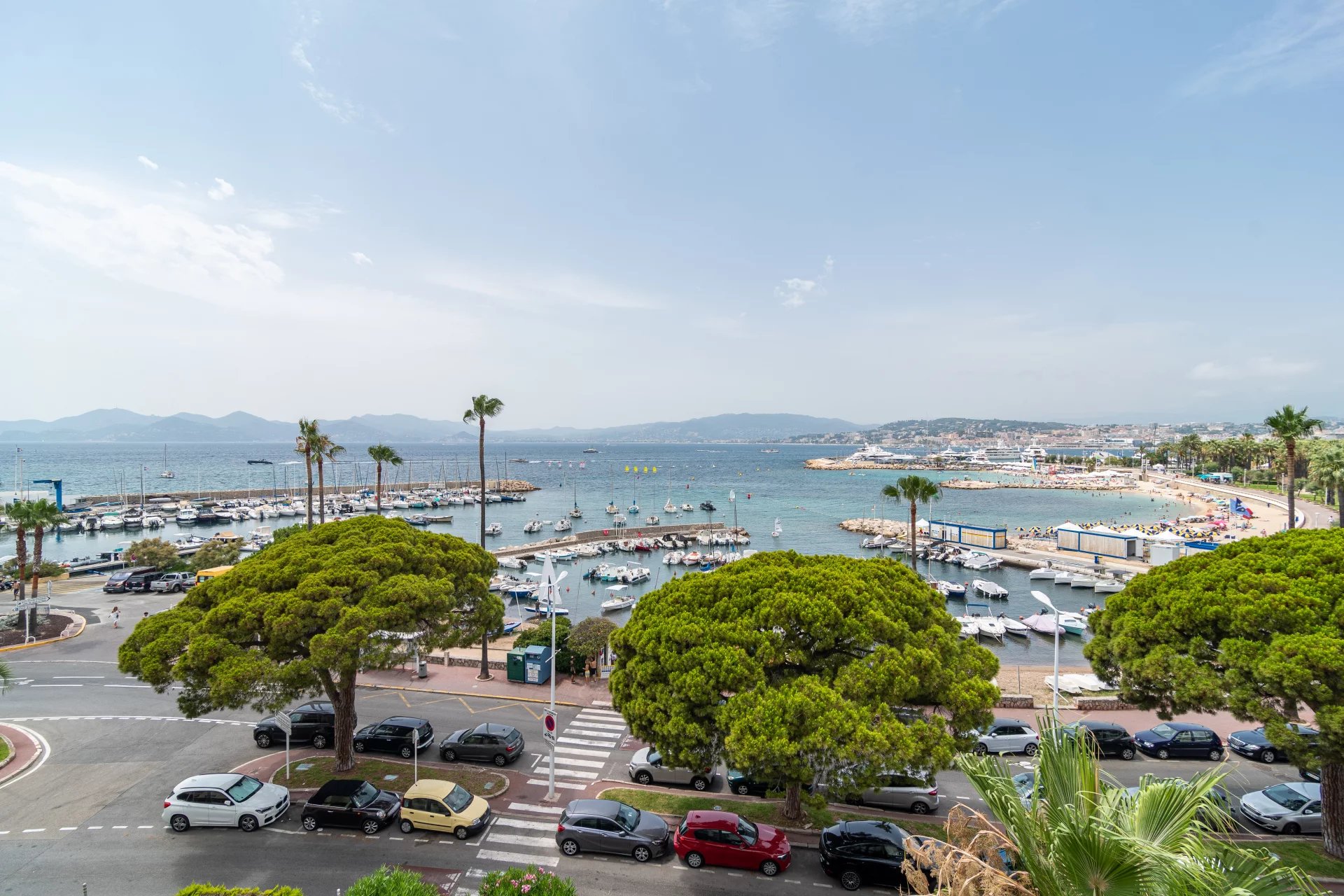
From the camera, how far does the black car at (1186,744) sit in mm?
21531

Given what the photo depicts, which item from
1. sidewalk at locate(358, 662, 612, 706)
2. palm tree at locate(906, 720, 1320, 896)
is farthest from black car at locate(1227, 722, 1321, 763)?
sidewalk at locate(358, 662, 612, 706)

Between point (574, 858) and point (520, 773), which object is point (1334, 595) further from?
point (520, 773)

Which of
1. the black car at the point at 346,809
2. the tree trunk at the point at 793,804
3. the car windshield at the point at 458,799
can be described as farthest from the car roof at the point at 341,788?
the tree trunk at the point at 793,804

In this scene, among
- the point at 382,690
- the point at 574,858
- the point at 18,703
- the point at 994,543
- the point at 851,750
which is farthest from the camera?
the point at 994,543

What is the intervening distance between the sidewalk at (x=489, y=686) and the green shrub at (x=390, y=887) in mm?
16983

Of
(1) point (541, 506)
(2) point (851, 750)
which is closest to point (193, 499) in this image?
(1) point (541, 506)

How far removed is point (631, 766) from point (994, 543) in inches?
2527

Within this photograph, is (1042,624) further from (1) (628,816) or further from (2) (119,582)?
(2) (119,582)

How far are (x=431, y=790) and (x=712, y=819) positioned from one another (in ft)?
24.6

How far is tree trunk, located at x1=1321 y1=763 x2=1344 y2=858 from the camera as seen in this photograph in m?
15.2

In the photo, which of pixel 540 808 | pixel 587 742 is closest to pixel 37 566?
pixel 587 742

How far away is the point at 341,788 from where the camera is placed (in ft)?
55.4

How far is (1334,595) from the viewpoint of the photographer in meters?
14.5

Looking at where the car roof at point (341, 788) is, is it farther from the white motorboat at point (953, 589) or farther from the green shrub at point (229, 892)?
the white motorboat at point (953, 589)
